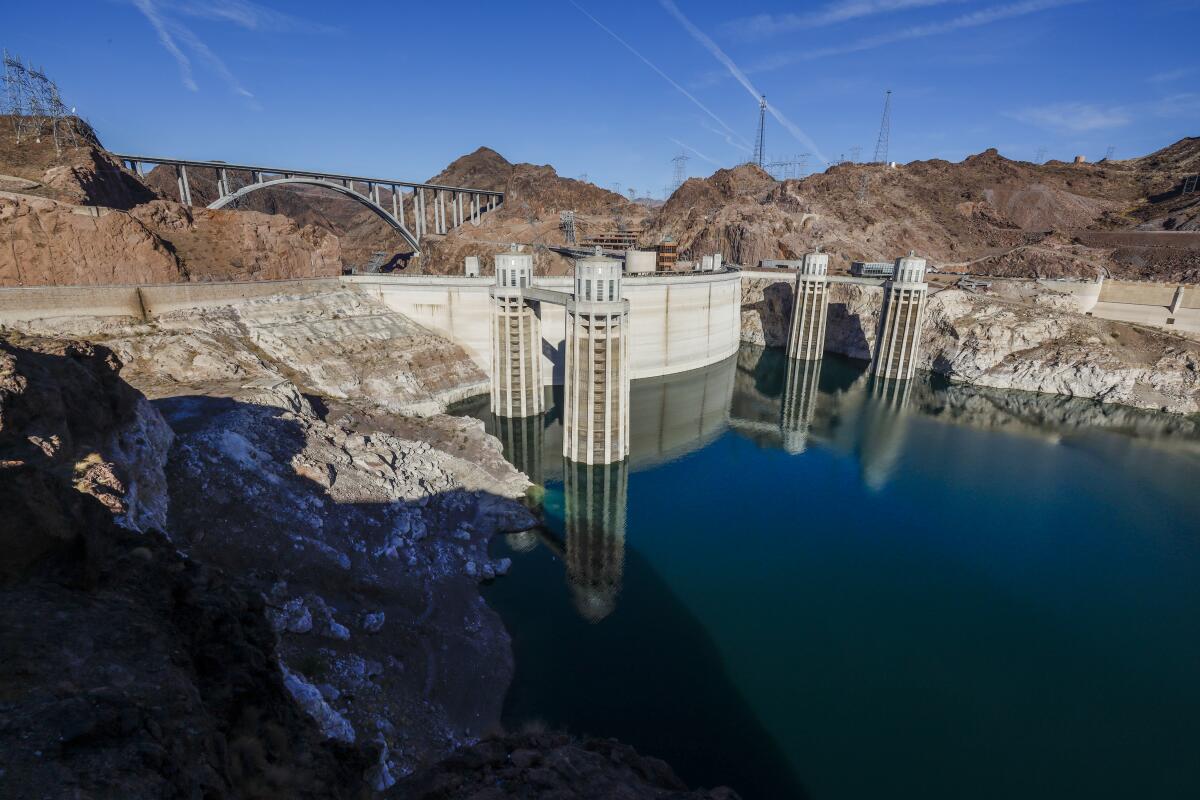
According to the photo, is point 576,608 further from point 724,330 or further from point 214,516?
point 724,330

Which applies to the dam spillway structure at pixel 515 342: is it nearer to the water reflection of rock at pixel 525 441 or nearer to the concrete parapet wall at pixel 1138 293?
the water reflection of rock at pixel 525 441

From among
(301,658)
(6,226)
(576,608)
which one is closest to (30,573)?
(301,658)

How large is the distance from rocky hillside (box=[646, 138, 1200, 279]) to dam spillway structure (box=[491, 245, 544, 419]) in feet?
183

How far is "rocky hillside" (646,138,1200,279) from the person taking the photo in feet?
→ 276

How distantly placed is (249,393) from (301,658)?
1617 cm

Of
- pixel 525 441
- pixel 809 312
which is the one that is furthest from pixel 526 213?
pixel 525 441

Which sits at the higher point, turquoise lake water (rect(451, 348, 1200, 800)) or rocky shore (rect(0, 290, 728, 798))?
rocky shore (rect(0, 290, 728, 798))

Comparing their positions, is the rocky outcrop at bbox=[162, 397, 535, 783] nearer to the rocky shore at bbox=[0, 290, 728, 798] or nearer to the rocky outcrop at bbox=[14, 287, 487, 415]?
the rocky shore at bbox=[0, 290, 728, 798]

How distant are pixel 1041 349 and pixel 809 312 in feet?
78.0

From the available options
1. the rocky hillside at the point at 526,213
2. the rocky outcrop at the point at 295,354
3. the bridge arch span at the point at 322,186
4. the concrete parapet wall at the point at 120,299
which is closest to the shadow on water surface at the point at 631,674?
the rocky outcrop at the point at 295,354

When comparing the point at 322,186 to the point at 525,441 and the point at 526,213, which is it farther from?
the point at 525,441

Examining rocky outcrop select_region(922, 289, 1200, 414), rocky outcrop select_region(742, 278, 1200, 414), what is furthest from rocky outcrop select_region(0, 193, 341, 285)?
rocky outcrop select_region(922, 289, 1200, 414)

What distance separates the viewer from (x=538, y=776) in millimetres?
10344

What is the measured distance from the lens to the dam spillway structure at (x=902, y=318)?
5869 centimetres
